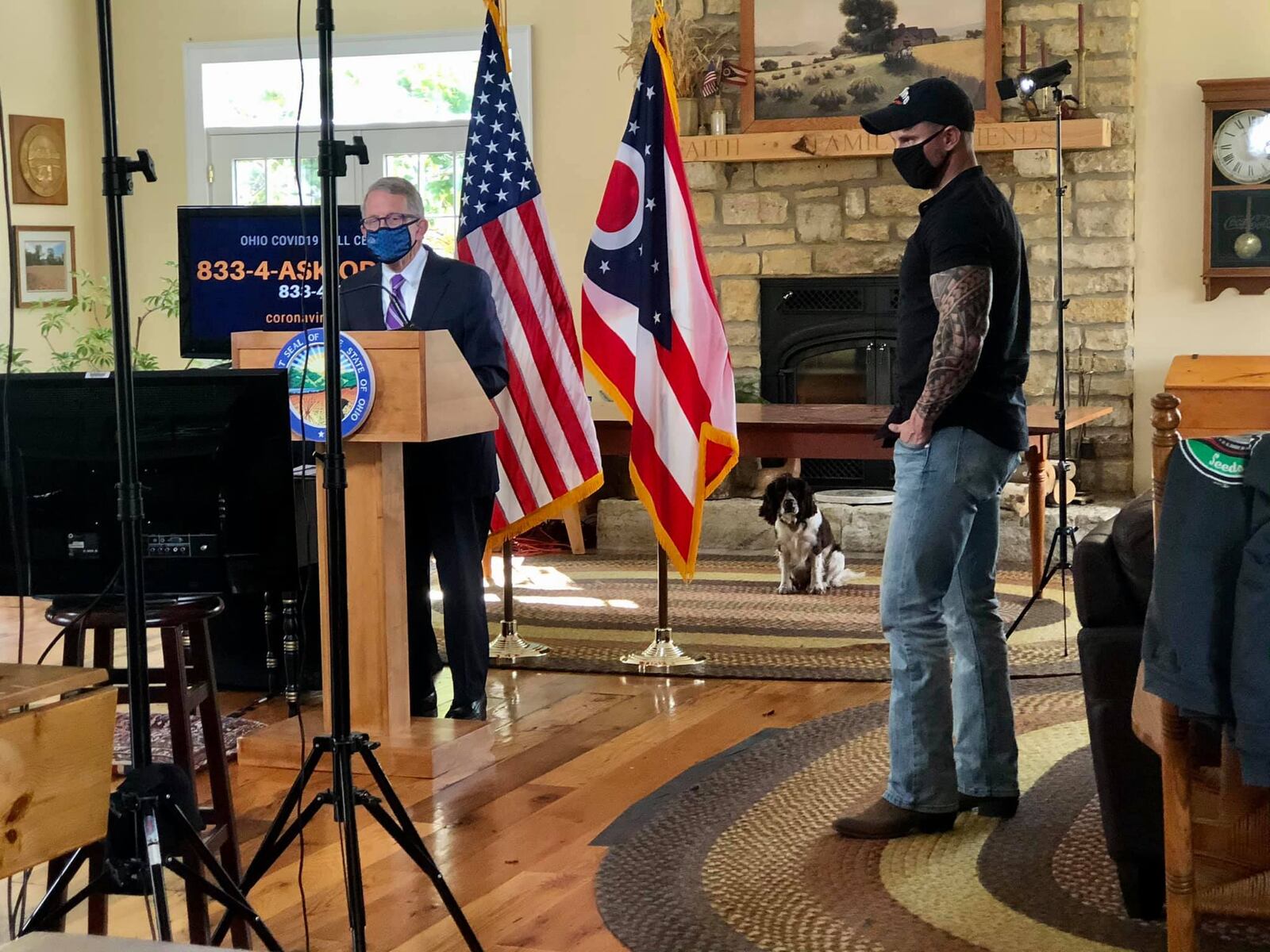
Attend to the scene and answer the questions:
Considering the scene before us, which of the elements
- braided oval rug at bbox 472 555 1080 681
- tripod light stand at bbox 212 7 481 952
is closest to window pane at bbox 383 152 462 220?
braided oval rug at bbox 472 555 1080 681

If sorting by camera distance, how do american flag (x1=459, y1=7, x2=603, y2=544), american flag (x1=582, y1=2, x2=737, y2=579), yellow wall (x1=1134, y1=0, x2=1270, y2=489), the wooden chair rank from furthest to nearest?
yellow wall (x1=1134, y1=0, x2=1270, y2=489) < american flag (x1=459, y1=7, x2=603, y2=544) < american flag (x1=582, y1=2, x2=737, y2=579) < the wooden chair

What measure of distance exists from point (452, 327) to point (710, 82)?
411 centimetres

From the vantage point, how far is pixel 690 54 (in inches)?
306

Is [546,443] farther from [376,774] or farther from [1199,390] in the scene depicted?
[1199,390]

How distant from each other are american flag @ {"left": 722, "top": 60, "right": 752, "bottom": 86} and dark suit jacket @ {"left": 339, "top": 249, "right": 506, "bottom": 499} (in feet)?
13.3

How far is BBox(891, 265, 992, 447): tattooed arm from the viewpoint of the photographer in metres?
2.89

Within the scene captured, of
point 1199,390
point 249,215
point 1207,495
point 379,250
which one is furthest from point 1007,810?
point 1199,390

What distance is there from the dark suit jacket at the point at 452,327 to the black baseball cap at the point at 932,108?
138 cm

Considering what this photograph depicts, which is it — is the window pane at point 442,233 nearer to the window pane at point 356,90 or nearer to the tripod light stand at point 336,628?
the window pane at point 356,90

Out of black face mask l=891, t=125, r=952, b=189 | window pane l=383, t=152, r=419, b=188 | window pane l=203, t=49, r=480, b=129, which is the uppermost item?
window pane l=203, t=49, r=480, b=129

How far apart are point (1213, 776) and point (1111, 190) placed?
564 cm

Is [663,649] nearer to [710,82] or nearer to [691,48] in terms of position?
[710,82]

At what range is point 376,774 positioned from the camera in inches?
94.4

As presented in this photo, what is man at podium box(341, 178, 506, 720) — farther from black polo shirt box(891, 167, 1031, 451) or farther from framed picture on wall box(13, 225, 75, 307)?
framed picture on wall box(13, 225, 75, 307)
